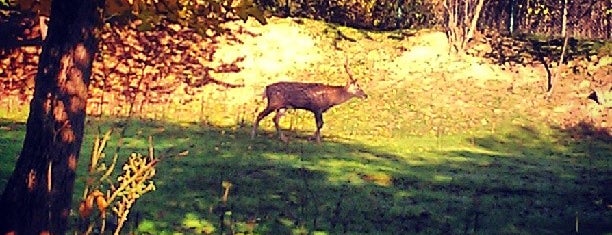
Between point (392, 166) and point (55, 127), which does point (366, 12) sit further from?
point (55, 127)

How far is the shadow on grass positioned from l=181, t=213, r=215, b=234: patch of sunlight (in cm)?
1

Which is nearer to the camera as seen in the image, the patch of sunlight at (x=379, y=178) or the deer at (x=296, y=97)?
the patch of sunlight at (x=379, y=178)

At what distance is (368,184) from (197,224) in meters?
3.79

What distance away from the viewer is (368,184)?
1226 centimetres

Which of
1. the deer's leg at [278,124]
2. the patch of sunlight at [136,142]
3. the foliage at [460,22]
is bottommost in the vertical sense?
the patch of sunlight at [136,142]

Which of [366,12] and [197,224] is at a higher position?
[366,12]

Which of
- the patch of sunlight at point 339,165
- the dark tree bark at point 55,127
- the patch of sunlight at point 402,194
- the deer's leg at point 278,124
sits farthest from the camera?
the deer's leg at point 278,124

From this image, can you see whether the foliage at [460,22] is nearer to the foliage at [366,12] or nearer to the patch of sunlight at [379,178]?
the foliage at [366,12]

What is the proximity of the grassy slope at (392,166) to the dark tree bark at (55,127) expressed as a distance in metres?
1.63

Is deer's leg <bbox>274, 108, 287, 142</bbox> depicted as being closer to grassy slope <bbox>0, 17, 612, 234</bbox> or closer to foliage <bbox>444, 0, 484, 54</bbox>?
grassy slope <bbox>0, 17, 612, 234</bbox>

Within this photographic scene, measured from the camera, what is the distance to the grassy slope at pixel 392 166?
9.83 meters

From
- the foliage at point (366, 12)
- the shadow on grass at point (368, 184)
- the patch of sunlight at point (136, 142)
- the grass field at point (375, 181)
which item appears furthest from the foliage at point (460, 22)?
the patch of sunlight at point (136, 142)

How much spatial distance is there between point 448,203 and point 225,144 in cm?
471

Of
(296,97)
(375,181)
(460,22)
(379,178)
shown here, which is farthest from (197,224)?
(460,22)
